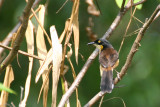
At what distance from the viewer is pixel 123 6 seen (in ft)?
11.6

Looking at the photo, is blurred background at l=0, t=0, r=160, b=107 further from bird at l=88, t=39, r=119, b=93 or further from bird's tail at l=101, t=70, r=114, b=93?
bird's tail at l=101, t=70, r=114, b=93

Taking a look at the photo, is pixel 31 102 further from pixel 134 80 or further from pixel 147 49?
pixel 147 49

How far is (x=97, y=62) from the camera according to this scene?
7641mm

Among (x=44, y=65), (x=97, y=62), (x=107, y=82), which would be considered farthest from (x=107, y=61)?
(x=97, y=62)

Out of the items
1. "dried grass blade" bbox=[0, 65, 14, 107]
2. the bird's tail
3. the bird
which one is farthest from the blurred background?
"dried grass blade" bbox=[0, 65, 14, 107]

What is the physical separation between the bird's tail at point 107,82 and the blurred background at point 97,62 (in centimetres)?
197

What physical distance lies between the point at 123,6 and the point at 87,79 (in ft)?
14.1

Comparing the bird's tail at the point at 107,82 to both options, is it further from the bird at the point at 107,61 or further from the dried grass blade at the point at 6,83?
the dried grass blade at the point at 6,83

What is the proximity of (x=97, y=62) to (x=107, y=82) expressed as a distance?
12.5 feet

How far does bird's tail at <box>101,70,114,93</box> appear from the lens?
3.55m

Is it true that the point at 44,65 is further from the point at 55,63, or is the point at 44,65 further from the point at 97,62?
the point at 97,62

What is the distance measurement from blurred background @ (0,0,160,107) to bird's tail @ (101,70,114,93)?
1975 millimetres

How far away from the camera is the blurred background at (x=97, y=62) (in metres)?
6.59

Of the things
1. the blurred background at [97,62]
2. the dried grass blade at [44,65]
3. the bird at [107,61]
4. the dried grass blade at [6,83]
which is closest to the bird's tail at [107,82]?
the bird at [107,61]
